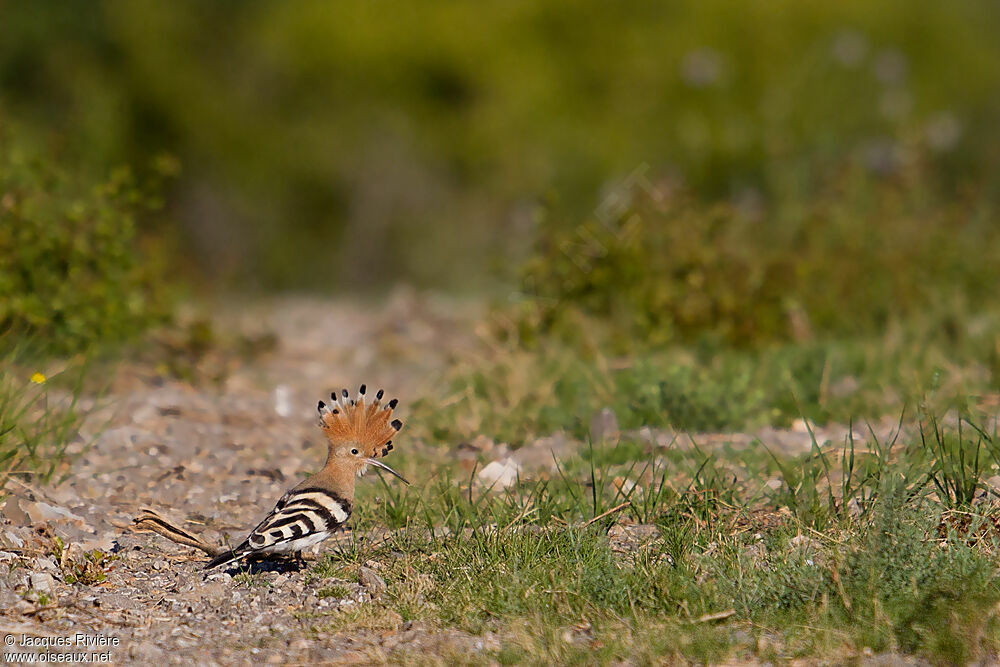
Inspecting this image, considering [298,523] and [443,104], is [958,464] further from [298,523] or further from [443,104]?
[443,104]

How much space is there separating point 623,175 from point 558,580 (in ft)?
26.9

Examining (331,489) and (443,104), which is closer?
(331,489)

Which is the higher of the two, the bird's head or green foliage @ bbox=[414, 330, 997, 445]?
green foliage @ bbox=[414, 330, 997, 445]

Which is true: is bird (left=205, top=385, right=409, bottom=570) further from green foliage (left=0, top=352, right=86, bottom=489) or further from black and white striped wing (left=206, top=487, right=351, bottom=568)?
green foliage (left=0, top=352, right=86, bottom=489)

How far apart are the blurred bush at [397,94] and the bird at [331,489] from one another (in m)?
7.52

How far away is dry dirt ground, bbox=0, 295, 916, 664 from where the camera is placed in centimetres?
336

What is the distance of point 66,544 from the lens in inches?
Answer: 156

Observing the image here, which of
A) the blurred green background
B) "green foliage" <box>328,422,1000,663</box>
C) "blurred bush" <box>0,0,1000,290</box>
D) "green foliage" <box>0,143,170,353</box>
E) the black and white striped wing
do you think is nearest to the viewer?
"green foliage" <box>328,422,1000,663</box>

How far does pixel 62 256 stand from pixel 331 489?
2.76 metres

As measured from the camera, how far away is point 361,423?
379 cm

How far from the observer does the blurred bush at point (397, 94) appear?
Result: 40.1 feet

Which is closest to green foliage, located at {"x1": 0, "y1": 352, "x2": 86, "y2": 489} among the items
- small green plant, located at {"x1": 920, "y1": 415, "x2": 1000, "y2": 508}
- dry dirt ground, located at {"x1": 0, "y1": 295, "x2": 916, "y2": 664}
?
dry dirt ground, located at {"x1": 0, "y1": 295, "x2": 916, "y2": 664}

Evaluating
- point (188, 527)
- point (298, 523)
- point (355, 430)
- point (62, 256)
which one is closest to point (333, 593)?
point (298, 523)

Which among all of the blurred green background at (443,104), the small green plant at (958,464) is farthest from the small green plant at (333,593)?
the blurred green background at (443,104)
